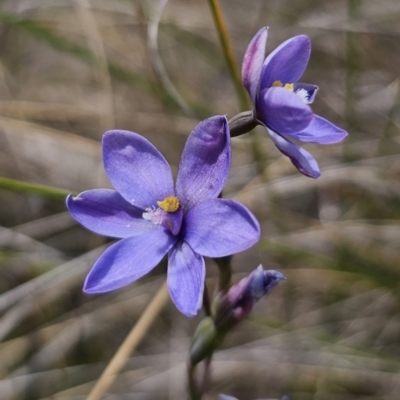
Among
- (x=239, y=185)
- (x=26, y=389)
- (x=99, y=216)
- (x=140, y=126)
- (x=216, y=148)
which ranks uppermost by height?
(x=216, y=148)

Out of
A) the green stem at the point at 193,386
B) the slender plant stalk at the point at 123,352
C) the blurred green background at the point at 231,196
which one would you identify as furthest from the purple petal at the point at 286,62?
the slender plant stalk at the point at 123,352

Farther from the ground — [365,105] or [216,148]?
[216,148]

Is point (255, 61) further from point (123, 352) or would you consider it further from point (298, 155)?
point (123, 352)

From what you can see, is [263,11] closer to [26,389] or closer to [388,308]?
Result: [388,308]

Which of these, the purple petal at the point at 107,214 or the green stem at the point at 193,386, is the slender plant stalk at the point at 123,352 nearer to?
the green stem at the point at 193,386

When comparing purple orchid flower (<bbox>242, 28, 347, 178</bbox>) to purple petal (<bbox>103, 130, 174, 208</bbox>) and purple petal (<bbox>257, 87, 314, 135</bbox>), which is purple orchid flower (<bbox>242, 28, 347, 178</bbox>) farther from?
purple petal (<bbox>103, 130, 174, 208</bbox>)

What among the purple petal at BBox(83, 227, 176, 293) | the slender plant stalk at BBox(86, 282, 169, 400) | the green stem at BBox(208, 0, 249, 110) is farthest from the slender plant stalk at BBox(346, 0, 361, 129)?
the purple petal at BBox(83, 227, 176, 293)

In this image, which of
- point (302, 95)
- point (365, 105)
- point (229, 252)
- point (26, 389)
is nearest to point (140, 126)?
point (365, 105)
